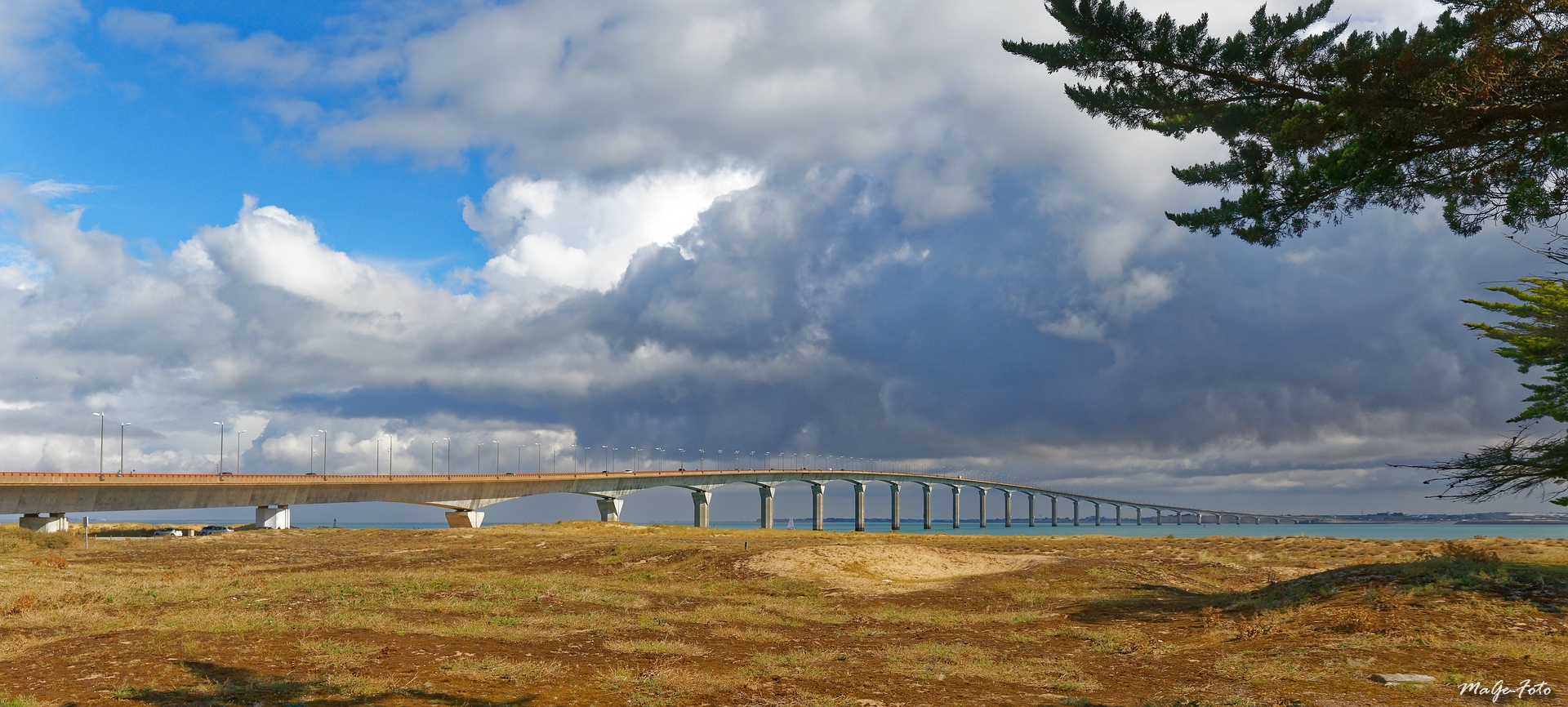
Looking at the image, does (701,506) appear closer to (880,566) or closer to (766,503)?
(766,503)

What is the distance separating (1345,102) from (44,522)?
10161cm

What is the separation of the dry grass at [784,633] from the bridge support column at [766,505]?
495 feet

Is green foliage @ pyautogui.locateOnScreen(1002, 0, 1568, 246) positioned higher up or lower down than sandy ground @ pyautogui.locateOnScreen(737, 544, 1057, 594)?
higher up

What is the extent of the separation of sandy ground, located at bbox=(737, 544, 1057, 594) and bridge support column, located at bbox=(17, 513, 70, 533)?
72.4m

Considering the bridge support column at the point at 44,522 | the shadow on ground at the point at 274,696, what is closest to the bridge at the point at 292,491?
the bridge support column at the point at 44,522

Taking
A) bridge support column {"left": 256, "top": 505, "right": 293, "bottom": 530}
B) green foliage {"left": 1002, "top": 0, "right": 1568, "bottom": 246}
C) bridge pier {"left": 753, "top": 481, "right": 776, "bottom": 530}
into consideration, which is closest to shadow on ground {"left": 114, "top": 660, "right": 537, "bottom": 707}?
green foliage {"left": 1002, "top": 0, "right": 1568, "bottom": 246}

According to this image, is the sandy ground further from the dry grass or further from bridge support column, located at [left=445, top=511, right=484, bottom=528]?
bridge support column, located at [left=445, top=511, right=484, bottom=528]

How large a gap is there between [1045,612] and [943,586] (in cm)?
778

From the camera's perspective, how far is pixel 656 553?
160 feet

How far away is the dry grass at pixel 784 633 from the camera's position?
1605cm

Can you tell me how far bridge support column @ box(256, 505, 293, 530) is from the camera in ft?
336

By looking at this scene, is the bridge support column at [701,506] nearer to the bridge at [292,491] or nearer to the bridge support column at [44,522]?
the bridge at [292,491]

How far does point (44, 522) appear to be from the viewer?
3201 inches

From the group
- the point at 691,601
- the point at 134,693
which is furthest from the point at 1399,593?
the point at 134,693
